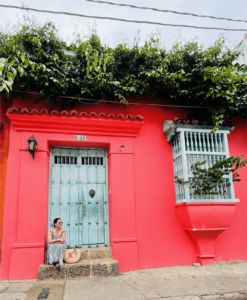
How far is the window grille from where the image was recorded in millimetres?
5648

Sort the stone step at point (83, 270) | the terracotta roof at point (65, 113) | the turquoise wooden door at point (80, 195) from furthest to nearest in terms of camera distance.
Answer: the turquoise wooden door at point (80, 195)
the terracotta roof at point (65, 113)
the stone step at point (83, 270)

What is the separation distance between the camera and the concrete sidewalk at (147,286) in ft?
13.2

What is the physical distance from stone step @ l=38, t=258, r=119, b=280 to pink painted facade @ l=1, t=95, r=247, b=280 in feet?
0.86

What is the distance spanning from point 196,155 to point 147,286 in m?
2.95

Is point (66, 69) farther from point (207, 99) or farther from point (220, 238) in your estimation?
point (220, 238)

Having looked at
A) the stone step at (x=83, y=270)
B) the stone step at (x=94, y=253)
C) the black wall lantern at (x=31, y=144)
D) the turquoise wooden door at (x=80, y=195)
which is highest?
the black wall lantern at (x=31, y=144)

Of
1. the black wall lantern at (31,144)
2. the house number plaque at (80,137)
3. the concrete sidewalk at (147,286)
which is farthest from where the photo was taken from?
the house number plaque at (80,137)

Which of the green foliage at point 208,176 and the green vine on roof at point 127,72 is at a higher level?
the green vine on roof at point 127,72

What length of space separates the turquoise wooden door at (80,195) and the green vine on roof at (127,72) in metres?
1.28

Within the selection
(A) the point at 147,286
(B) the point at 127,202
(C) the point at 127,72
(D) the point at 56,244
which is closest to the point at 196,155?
(B) the point at 127,202

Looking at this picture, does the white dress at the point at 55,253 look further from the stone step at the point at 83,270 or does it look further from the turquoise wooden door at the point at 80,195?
the turquoise wooden door at the point at 80,195

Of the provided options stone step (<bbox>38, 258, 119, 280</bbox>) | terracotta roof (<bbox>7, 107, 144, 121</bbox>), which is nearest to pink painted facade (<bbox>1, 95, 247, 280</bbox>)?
terracotta roof (<bbox>7, 107, 144, 121</bbox>)

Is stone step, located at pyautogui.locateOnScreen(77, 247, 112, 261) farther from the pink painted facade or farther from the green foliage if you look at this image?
the green foliage

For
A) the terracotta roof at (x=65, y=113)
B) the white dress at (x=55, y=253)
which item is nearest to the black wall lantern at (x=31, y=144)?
the terracotta roof at (x=65, y=113)
